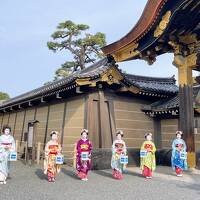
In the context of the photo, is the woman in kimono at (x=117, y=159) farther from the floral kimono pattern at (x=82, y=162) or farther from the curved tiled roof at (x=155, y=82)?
the curved tiled roof at (x=155, y=82)

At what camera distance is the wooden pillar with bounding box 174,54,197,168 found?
34.8 ft

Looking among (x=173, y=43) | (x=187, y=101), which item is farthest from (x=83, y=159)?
(x=173, y=43)

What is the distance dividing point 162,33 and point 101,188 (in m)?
5.15

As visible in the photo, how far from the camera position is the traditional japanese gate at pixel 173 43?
372 inches

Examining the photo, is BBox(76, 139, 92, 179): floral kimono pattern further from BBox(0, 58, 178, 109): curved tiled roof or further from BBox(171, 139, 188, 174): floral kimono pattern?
BBox(0, 58, 178, 109): curved tiled roof

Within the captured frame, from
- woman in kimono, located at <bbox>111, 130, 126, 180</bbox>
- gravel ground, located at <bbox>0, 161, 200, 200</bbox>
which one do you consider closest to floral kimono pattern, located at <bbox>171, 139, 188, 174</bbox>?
gravel ground, located at <bbox>0, 161, 200, 200</bbox>

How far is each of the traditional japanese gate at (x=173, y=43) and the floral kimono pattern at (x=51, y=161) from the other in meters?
4.42

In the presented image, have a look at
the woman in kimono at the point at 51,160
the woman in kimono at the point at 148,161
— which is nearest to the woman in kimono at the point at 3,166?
the woman in kimono at the point at 51,160

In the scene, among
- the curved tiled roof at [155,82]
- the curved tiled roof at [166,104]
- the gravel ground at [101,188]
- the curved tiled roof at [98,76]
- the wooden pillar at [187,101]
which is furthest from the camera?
the curved tiled roof at [155,82]

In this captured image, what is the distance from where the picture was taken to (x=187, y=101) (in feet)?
35.3

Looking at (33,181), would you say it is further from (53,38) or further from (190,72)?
(53,38)

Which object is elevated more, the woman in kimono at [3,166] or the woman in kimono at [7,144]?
the woman in kimono at [7,144]

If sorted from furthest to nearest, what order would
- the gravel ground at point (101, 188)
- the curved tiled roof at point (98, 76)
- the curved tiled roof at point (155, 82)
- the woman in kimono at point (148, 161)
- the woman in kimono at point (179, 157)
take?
the curved tiled roof at point (155, 82) → the curved tiled roof at point (98, 76) → the woman in kimono at point (179, 157) → the woman in kimono at point (148, 161) → the gravel ground at point (101, 188)

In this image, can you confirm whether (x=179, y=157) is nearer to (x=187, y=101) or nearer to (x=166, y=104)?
(x=187, y=101)
